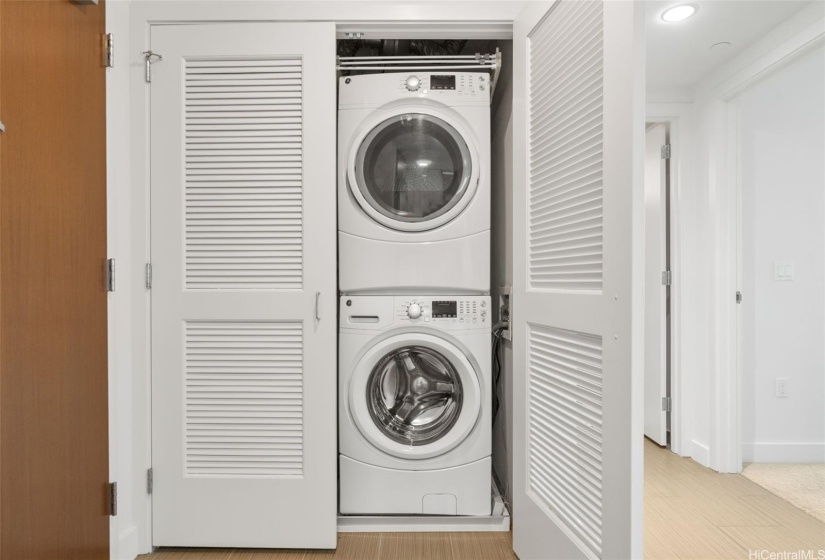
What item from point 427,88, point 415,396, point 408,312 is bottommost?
point 415,396

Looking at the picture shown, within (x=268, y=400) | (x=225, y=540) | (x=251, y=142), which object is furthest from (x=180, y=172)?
(x=225, y=540)

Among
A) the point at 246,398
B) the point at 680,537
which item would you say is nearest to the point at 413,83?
the point at 246,398

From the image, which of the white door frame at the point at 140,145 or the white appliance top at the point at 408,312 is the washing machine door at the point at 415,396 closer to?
the white appliance top at the point at 408,312

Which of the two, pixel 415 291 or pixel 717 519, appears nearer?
pixel 415 291

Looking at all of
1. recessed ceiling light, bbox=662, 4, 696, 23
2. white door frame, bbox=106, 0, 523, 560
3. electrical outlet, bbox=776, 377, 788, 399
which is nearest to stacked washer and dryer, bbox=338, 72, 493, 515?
white door frame, bbox=106, 0, 523, 560

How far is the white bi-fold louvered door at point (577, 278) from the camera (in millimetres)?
1148

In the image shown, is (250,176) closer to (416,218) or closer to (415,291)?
(416,218)

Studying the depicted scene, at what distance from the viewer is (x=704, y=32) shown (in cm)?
222

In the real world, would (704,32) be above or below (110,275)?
above

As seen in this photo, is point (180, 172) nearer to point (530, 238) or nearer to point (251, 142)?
point (251, 142)

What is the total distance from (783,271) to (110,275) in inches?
133

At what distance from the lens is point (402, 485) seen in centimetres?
188

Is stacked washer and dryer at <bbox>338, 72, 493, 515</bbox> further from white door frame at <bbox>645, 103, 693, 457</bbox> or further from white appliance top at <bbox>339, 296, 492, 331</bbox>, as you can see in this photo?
white door frame at <bbox>645, 103, 693, 457</bbox>

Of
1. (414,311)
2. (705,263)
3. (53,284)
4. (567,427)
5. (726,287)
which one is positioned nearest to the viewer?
(53,284)
